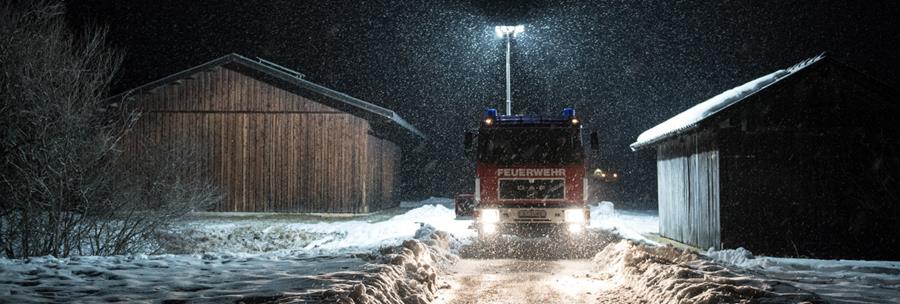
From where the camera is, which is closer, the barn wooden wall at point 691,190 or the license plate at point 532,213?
the barn wooden wall at point 691,190

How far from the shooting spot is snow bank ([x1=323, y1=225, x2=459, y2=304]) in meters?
7.20

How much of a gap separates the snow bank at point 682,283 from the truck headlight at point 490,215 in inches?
162

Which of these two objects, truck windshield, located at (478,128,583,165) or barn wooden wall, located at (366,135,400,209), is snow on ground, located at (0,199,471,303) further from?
barn wooden wall, located at (366,135,400,209)

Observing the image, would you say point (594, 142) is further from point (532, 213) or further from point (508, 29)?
point (508, 29)

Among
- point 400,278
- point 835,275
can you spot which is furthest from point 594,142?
point 400,278

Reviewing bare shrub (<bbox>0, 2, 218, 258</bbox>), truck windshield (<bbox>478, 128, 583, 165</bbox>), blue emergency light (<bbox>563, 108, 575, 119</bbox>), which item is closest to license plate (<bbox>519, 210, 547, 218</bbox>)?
truck windshield (<bbox>478, 128, 583, 165</bbox>)

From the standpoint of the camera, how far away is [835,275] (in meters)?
10.5

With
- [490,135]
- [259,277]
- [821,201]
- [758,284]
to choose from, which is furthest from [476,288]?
[821,201]

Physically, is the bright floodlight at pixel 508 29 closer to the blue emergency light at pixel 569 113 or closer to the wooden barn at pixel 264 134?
the wooden barn at pixel 264 134

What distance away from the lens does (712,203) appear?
1480 cm

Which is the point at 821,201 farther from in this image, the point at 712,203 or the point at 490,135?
the point at 490,135

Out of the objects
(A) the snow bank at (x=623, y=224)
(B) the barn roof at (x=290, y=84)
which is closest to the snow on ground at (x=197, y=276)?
(A) the snow bank at (x=623, y=224)

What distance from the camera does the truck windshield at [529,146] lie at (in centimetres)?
1584

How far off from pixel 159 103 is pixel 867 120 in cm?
2374
